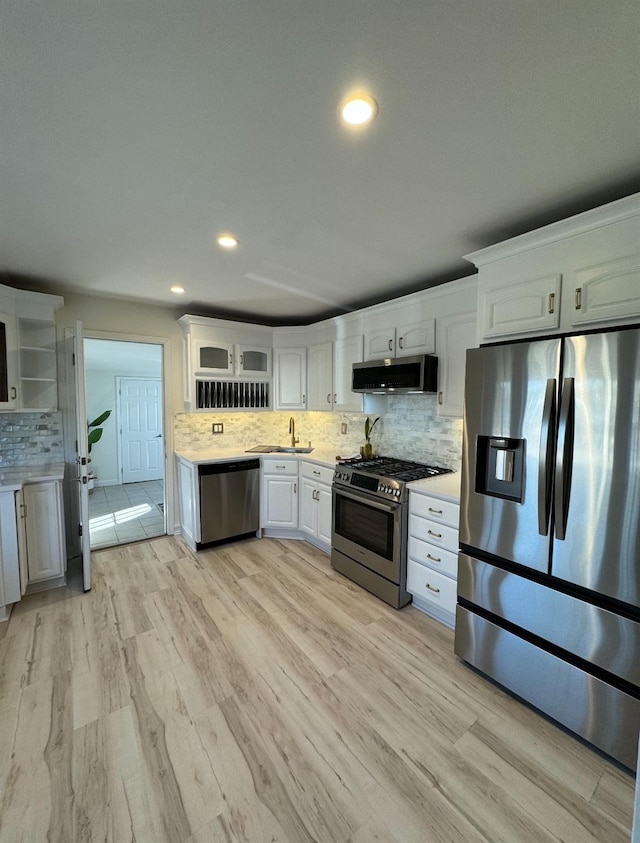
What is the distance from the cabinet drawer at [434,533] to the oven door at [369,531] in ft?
0.33

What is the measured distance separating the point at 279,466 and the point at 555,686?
2.73 metres

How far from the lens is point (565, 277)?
1710 mm

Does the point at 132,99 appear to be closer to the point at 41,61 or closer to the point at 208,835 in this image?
the point at 41,61

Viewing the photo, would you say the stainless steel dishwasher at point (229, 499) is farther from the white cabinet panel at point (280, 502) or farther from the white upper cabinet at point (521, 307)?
the white upper cabinet at point (521, 307)

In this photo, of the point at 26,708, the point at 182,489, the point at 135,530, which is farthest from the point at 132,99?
the point at 135,530

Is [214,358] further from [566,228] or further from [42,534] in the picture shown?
[566,228]

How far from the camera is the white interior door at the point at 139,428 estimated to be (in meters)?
6.47

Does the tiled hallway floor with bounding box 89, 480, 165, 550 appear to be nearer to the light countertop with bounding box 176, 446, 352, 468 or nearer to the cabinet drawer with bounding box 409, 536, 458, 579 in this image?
the light countertop with bounding box 176, 446, 352, 468

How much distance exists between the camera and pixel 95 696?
5.91 feet

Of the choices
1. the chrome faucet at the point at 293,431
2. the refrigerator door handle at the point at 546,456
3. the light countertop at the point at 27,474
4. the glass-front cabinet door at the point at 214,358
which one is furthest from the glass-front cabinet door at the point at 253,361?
the refrigerator door handle at the point at 546,456

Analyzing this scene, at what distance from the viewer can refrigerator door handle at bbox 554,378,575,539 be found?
156cm

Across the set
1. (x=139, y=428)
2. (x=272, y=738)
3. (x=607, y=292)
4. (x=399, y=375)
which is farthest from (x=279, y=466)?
(x=139, y=428)

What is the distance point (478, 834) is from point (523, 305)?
2277 millimetres

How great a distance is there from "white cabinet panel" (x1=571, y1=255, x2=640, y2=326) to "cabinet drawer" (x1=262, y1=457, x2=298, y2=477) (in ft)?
8.90
